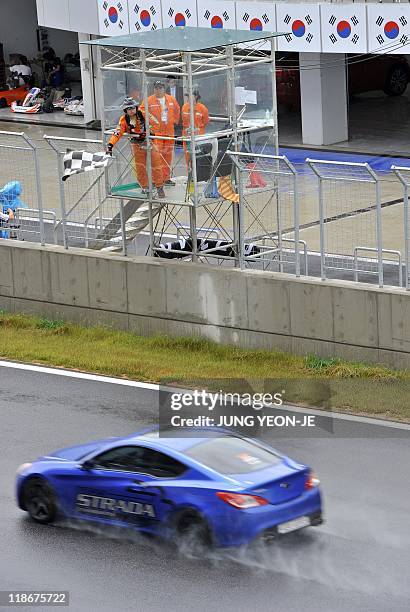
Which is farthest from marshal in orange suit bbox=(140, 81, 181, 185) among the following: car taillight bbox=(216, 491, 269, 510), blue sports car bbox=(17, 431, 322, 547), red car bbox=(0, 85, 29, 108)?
red car bbox=(0, 85, 29, 108)

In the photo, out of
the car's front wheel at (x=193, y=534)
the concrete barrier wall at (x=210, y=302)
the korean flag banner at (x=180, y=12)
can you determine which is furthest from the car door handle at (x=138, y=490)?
the korean flag banner at (x=180, y=12)

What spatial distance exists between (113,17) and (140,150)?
57.6ft

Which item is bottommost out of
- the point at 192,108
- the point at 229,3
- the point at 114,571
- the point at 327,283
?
the point at 114,571

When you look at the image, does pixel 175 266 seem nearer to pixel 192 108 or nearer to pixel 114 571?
pixel 192 108

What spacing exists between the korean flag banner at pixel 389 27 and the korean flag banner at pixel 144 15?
6.55m

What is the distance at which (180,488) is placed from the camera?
43.3ft

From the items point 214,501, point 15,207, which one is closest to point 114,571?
point 214,501

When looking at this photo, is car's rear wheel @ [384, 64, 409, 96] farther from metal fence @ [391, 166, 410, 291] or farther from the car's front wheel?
the car's front wheel

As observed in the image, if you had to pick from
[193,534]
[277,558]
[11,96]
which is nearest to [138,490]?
[193,534]

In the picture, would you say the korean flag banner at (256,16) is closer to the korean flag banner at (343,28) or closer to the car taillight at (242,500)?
the korean flag banner at (343,28)

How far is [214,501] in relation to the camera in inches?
509

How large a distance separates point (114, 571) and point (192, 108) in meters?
8.46

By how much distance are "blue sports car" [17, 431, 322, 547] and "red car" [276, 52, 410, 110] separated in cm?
2534

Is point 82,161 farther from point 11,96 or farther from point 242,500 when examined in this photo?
point 11,96
